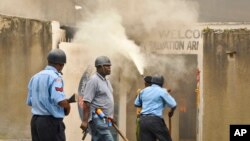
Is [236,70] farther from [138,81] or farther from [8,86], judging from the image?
[8,86]

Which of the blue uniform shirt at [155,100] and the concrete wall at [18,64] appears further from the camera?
the concrete wall at [18,64]

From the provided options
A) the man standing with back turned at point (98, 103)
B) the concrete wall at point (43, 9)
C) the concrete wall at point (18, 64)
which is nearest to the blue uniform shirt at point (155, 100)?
the man standing with back turned at point (98, 103)

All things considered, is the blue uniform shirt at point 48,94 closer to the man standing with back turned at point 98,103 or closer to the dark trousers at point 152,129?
the man standing with back turned at point 98,103

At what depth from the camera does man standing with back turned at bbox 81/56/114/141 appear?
297 inches

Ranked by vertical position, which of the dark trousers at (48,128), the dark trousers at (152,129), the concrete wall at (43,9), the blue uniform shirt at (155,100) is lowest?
the dark trousers at (152,129)

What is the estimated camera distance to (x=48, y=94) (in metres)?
6.24

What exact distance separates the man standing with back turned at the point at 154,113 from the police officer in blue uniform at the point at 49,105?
2.25m

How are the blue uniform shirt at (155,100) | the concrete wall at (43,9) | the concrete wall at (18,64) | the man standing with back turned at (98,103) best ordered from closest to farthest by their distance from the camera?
the man standing with back turned at (98,103) < the blue uniform shirt at (155,100) < the concrete wall at (18,64) < the concrete wall at (43,9)

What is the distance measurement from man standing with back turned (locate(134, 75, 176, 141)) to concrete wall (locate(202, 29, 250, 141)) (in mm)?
2522

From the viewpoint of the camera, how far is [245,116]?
1059 cm

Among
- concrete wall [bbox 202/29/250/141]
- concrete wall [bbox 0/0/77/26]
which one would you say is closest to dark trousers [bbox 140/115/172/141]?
concrete wall [bbox 202/29/250/141]

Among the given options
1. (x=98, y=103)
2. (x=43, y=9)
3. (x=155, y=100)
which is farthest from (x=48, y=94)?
(x=43, y=9)

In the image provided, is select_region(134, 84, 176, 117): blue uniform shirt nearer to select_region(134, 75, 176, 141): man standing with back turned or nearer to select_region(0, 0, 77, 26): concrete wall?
select_region(134, 75, 176, 141): man standing with back turned

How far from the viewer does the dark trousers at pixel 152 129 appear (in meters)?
8.33
